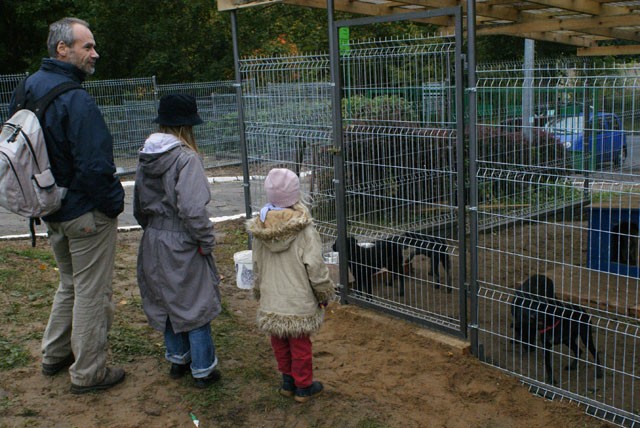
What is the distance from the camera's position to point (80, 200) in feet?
12.0

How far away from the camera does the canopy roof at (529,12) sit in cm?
627

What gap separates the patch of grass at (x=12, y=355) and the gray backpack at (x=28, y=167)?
137cm

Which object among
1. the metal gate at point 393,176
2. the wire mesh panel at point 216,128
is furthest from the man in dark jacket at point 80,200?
the wire mesh panel at point 216,128

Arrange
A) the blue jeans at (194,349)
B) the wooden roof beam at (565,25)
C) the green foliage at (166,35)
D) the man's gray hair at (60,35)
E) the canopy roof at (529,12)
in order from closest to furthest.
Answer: the man's gray hair at (60,35) < the blue jeans at (194,349) < the canopy roof at (529,12) < the wooden roof beam at (565,25) < the green foliage at (166,35)

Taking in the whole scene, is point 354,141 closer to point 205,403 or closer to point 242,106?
point 242,106

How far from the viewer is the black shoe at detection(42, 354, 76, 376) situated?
13.6ft

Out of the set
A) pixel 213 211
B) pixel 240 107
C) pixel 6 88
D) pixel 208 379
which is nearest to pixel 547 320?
pixel 208 379

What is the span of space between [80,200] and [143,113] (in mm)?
11045

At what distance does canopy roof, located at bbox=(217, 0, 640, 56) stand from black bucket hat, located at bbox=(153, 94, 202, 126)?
7.99ft

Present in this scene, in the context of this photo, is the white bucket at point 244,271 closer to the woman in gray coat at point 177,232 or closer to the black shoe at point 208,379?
Answer: the black shoe at point 208,379

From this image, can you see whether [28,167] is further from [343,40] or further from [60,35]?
[343,40]

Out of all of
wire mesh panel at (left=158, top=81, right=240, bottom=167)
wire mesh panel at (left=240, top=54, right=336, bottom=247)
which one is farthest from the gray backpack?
wire mesh panel at (left=158, top=81, right=240, bottom=167)

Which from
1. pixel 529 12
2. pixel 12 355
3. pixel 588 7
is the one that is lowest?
pixel 12 355

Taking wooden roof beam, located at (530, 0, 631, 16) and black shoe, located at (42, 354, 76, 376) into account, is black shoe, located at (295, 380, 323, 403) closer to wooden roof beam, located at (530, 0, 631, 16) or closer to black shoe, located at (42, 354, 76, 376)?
black shoe, located at (42, 354, 76, 376)
